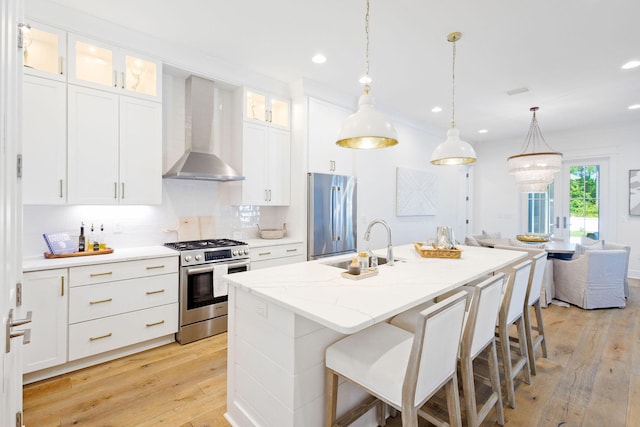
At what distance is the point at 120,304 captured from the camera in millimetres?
2637

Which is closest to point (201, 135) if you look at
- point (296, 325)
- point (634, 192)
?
point (296, 325)

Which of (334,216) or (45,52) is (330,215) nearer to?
(334,216)


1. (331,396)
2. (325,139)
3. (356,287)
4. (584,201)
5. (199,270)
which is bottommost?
(331,396)

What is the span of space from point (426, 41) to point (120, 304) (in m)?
3.60

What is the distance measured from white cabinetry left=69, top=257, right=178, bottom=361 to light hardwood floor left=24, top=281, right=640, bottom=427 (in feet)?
0.68

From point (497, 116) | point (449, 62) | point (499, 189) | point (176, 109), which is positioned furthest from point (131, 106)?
point (499, 189)

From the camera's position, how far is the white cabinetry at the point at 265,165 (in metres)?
3.68

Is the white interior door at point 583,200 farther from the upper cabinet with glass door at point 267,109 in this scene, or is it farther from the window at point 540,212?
the upper cabinet with glass door at point 267,109

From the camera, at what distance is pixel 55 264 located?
2.34 meters

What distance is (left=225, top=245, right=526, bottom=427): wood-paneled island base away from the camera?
4.63 feet

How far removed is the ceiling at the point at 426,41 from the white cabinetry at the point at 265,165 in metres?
0.71

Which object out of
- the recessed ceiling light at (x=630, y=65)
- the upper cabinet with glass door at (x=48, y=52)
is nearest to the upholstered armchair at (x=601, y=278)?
the recessed ceiling light at (x=630, y=65)

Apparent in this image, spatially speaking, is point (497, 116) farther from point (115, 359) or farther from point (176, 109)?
point (115, 359)

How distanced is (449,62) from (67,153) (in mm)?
3729
